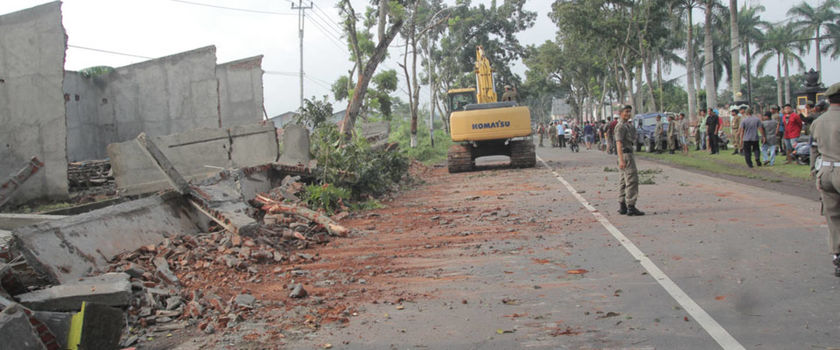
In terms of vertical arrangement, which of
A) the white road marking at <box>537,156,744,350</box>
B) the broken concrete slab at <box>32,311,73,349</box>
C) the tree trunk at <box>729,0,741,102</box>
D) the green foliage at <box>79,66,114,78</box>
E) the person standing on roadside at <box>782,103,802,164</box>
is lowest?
the white road marking at <box>537,156,744,350</box>

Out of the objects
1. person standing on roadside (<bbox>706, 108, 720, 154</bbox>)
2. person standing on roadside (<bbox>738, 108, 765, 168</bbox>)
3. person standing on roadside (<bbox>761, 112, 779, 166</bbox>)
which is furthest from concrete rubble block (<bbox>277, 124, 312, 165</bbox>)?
person standing on roadside (<bbox>706, 108, 720, 154</bbox>)

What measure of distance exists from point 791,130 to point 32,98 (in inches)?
737

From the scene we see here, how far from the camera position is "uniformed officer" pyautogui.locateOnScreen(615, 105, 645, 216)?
10008 millimetres

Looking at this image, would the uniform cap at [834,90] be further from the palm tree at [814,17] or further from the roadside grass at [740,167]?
the palm tree at [814,17]

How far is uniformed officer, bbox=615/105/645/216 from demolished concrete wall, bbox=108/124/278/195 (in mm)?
7557

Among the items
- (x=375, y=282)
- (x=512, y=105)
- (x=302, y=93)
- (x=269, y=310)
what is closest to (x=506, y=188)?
(x=512, y=105)

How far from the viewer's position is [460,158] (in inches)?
858

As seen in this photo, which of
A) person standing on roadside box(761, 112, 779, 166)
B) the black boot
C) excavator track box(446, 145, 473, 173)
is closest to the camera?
the black boot

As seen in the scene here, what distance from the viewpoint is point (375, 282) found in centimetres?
658

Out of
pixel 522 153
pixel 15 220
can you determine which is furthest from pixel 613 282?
pixel 522 153

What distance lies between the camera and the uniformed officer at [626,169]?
10.0m

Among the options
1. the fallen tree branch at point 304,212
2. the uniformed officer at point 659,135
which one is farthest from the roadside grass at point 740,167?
the fallen tree branch at point 304,212

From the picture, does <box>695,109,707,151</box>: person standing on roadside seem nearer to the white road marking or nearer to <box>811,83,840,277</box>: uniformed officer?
the white road marking

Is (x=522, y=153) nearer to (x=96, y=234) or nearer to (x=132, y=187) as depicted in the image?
(x=132, y=187)
